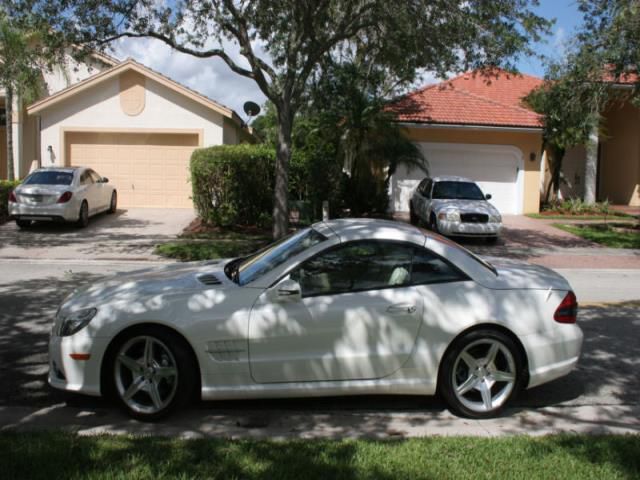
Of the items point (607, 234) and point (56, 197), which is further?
point (607, 234)

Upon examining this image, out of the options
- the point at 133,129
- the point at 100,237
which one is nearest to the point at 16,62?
the point at 133,129

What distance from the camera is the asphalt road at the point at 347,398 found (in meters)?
5.23

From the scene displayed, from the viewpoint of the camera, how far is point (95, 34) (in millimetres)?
13648

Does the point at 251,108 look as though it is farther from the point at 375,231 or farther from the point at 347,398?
the point at 347,398

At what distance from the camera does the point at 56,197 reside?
664 inches

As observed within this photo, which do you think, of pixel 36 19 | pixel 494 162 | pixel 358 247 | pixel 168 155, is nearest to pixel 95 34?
pixel 36 19

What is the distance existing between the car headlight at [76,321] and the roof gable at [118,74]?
1739 centimetres

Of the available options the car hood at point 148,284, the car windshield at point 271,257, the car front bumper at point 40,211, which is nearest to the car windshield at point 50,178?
the car front bumper at point 40,211

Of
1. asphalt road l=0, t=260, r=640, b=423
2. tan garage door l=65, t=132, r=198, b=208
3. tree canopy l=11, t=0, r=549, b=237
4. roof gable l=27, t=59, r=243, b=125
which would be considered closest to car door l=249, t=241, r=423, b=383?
asphalt road l=0, t=260, r=640, b=423

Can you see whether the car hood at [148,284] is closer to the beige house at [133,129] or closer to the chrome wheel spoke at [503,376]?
the chrome wheel spoke at [503,376]

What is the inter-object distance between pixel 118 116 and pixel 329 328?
1883 centimetres

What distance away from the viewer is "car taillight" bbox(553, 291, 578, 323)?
5105mm

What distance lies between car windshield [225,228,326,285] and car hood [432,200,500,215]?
38.3 ft

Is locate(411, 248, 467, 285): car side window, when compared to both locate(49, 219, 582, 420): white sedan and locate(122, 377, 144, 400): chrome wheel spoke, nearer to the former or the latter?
locate(49, 219, 582, 420): white sedan
